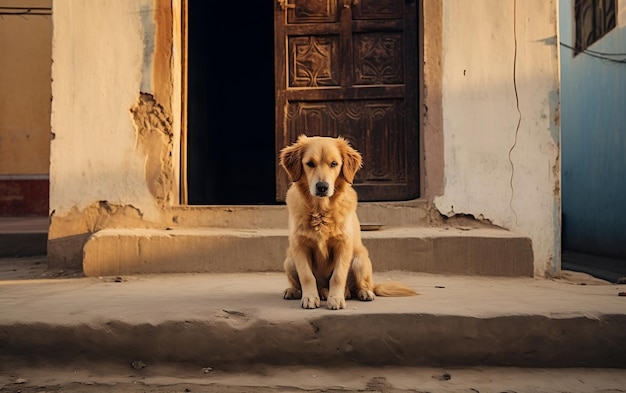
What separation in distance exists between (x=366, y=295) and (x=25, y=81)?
9348 millimetres

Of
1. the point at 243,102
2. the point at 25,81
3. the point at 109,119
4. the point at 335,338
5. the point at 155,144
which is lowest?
the point at 335,338

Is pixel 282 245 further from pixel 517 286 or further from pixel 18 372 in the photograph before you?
pixel 18 372

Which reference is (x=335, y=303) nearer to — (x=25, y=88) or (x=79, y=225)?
(x=79, y=225)

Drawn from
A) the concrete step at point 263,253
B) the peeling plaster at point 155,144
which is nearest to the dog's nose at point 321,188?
the concrete step at point 263,253

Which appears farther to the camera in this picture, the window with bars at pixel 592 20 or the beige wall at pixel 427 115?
the window with bars at pixel 592 20

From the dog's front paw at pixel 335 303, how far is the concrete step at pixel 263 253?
1.52 meters

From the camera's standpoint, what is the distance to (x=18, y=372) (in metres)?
2.78

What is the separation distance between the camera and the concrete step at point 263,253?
14.9ft

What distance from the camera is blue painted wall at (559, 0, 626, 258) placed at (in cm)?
998

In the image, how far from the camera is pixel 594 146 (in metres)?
11.2

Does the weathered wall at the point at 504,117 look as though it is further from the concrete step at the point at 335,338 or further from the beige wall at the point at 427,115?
the concrete step at the point at 335,338

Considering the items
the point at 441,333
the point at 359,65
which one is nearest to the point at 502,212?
the point at 359,65

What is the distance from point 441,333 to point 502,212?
2.51 metres

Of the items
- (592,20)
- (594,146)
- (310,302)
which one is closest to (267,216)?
(310,302)
